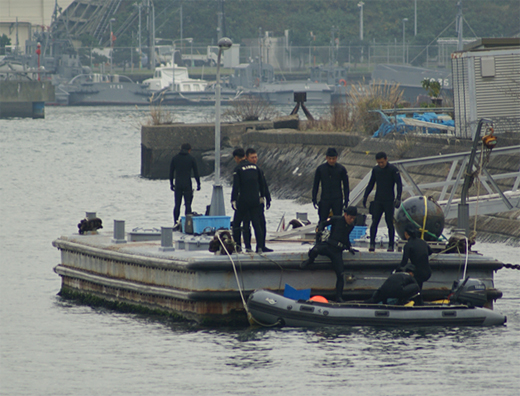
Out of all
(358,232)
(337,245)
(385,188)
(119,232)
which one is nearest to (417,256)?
(337,245)

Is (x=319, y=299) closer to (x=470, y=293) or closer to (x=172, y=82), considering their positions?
(x=470, y=293)

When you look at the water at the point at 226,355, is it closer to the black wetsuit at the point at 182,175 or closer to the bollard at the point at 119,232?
the bollard at the point at 119,232

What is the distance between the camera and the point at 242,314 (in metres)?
16.3

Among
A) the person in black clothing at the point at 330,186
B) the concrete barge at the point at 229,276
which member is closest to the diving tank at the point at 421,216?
the concrete barge at the point at 229,276

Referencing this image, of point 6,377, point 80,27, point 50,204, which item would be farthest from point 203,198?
point 80,27

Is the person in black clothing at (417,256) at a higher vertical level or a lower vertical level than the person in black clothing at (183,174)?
lower

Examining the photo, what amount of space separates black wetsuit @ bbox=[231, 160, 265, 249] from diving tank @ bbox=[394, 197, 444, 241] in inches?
100

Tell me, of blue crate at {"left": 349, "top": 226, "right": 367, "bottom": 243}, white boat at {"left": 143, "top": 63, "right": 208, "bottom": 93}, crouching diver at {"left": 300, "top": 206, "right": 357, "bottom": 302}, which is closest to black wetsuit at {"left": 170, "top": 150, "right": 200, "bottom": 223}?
blue crate at {"left": 349, "top": 226, "right": 367, "bottom": 243}

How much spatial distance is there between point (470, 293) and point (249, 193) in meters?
3.81

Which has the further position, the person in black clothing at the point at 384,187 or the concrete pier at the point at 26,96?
the concrete pier at the point at 26,96

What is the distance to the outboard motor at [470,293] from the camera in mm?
16203

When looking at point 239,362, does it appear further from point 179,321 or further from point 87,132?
point 87,132

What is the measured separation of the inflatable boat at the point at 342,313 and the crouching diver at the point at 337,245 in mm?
499

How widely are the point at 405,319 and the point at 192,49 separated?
529 feet
